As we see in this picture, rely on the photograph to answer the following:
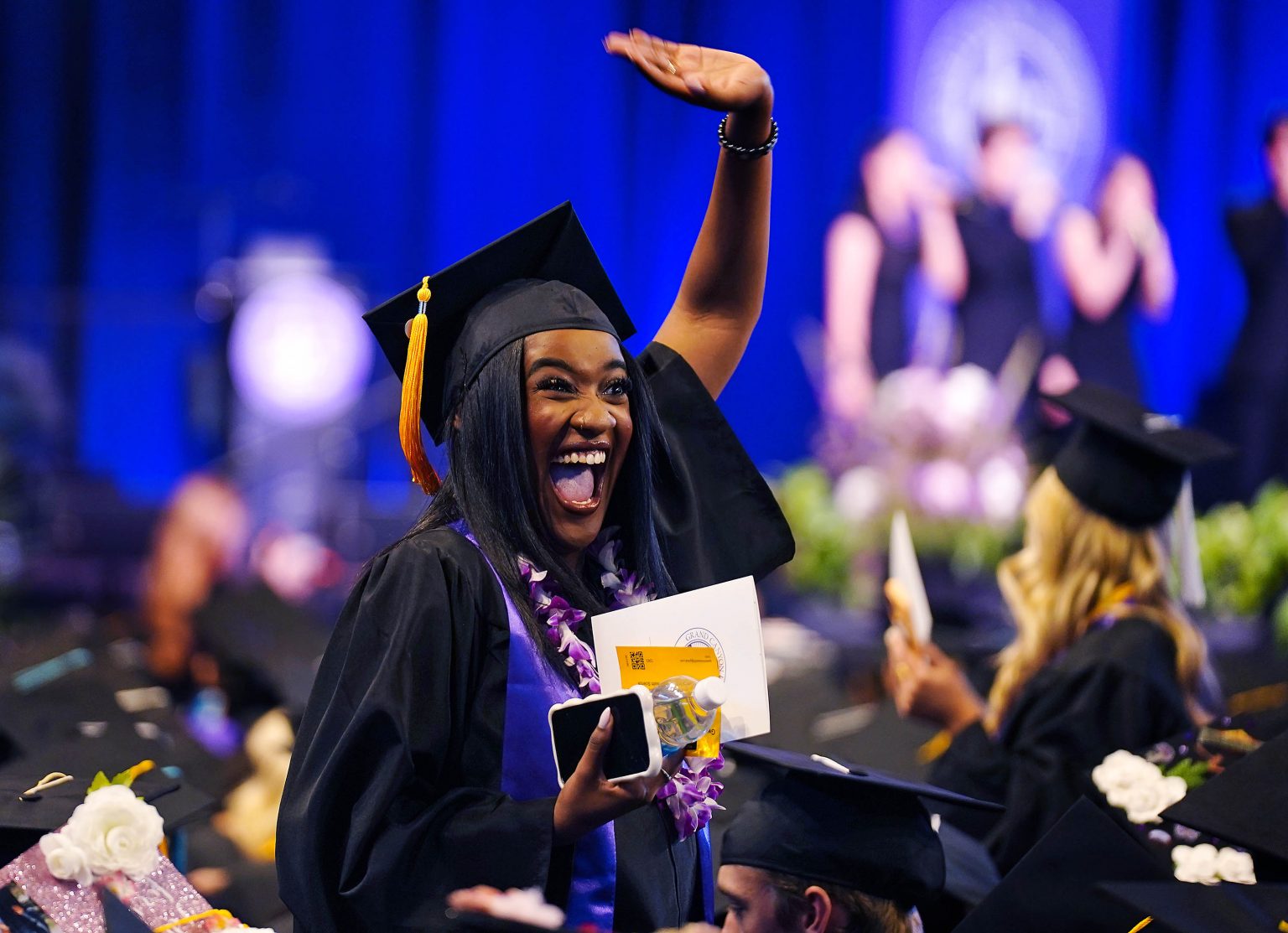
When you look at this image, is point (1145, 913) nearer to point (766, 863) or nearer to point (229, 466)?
Answer: point (766, 863)

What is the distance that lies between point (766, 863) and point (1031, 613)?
1.57 metres

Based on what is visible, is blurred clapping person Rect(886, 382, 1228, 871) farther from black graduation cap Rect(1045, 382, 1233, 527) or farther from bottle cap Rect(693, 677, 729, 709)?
bottle cap Rect(693, 677, 729, 709)

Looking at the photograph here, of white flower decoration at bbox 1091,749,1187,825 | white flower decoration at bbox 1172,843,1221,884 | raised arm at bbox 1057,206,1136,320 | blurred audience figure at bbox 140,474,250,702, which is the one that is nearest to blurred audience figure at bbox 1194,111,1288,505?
raised arm at bbox 1057,206,1136,320

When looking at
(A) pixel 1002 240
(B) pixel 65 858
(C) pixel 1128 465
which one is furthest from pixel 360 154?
(B) pixel 65 858

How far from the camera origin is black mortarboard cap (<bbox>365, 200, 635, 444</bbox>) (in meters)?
1.98

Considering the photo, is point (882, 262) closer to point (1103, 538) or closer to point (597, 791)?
point (1103, 538)

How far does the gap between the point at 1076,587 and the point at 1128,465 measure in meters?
0.34

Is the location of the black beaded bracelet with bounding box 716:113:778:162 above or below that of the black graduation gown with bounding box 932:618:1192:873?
above

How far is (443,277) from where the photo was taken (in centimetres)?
203

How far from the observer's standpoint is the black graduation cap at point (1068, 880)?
88.3 inches

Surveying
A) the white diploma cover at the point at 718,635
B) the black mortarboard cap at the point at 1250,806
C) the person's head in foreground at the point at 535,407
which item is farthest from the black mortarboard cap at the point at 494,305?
the black mortarboard cap at the point at 1250,806

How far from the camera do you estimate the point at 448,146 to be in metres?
9.47

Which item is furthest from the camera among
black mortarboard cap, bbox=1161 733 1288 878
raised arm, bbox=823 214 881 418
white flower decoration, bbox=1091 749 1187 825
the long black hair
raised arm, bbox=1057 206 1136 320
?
raised arm, bbox=823 214 881 418

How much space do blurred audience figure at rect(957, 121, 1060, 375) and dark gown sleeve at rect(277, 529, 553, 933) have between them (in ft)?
21.8
